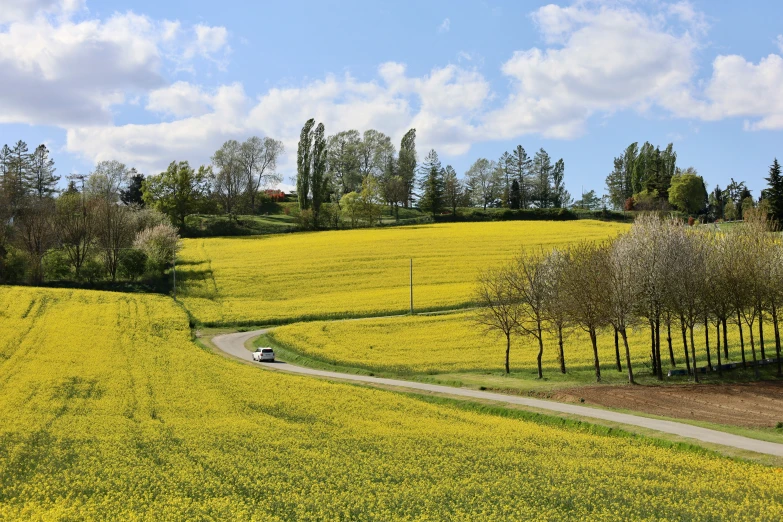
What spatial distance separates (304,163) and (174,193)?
2452 cm

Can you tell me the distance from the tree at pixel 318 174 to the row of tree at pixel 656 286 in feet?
257

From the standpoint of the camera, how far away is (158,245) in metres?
85.8

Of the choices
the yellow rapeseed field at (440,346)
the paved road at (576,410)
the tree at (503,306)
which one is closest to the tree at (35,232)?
the yellow rapeseed field at (440,346)

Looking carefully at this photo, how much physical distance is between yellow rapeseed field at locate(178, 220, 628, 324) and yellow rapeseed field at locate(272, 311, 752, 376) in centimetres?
801

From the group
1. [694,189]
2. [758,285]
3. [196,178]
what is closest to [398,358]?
[758,285]

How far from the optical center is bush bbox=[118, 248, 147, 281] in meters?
81.9

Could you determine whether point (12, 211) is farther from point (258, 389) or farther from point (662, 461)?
point (662, 461)

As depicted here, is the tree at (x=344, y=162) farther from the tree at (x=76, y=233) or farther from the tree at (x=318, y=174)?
the tree at (x=76, y=233)

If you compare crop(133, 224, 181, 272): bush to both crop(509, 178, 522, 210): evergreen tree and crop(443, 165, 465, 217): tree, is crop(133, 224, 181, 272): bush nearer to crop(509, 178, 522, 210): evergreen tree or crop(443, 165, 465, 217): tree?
crop(443, 165, 465, 217): tree

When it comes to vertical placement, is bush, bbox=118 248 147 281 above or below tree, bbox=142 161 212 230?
below

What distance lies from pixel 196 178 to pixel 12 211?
3396 centimetres

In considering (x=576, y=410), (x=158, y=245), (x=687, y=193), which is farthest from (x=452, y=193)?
(x=576, y=410)

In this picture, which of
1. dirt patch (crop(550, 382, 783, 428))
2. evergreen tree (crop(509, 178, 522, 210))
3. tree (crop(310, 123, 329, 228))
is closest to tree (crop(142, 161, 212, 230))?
tree (crop(310, 123, 329, 228))

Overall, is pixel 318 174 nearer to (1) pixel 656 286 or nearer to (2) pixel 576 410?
A: (1) pixel 656 286
